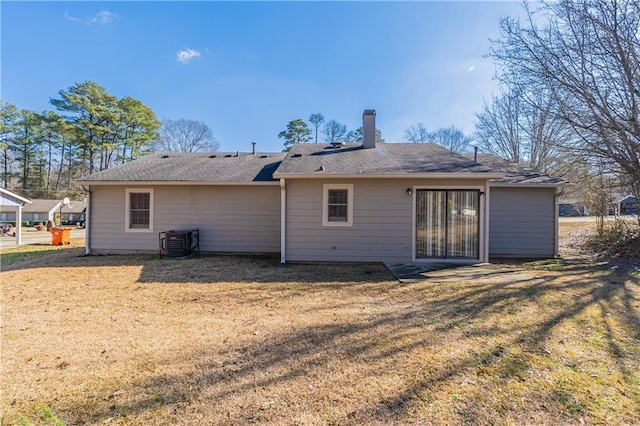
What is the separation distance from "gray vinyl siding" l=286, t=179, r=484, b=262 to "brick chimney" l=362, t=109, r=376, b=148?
2.92 metres

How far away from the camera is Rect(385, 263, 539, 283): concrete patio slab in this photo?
617cm

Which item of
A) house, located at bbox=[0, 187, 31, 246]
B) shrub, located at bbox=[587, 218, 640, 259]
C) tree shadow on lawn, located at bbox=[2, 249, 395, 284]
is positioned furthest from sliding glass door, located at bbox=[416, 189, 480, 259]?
house, located at bbox=[0, 187, 31, 246]

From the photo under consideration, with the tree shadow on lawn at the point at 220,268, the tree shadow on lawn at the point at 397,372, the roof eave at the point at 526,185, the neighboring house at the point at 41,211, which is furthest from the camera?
the neighboring house at the point at 41,211

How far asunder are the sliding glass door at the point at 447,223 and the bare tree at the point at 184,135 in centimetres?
3482

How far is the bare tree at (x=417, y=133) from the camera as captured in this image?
36.2m

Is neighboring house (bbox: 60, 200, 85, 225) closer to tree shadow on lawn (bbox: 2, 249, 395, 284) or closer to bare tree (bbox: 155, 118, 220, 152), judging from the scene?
bare tree (bbox: 155, 118, 220, 152)

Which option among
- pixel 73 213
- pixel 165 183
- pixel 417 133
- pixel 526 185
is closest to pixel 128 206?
pixel 165 183

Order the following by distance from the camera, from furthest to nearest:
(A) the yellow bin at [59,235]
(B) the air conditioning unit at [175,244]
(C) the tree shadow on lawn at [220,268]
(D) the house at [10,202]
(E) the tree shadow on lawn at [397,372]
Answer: (A) the yellow bin at [59,235]
(D) the house at [10,202]
(B) the air conditioning unit at [175,244]
(C) the tree shadow on lawn at [220,268]
(E) the tree shadow on lawn at [397,372]

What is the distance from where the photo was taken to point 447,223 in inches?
303

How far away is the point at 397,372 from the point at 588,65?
10543 millimetres

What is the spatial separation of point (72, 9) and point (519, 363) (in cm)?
1451

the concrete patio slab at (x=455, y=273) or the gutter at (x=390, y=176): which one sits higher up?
the gutter at (x=390, y=176)

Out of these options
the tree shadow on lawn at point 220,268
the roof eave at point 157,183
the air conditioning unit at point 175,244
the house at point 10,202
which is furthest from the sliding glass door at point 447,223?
the house at point 10,202

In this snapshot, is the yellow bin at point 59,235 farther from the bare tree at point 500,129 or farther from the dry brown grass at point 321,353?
the bare tree at point 500,129
